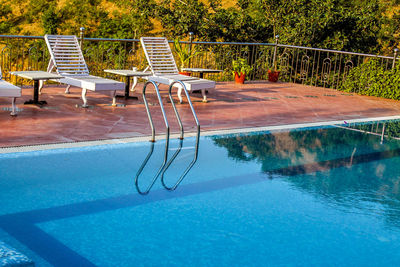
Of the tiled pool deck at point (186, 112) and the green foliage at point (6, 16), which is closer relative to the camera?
the tiled pool deck at point (186, 112)

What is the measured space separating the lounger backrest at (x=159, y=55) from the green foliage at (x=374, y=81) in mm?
4734

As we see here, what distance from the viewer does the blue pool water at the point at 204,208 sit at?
364cm

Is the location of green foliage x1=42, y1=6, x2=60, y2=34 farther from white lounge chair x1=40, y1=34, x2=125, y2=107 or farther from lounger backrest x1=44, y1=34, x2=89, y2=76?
lounger backrest x1=44, y1=34, x2=89, y2=76

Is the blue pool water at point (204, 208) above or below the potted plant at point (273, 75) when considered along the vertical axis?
below

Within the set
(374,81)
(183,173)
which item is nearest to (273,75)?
(374,81)

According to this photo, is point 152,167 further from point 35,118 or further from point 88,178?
point 35,118

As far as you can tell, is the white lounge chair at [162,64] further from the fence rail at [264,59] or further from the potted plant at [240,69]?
the potted plant at [240,69]

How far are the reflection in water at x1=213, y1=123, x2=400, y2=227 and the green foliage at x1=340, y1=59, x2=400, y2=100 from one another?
13.2 feet

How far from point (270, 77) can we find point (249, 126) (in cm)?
619

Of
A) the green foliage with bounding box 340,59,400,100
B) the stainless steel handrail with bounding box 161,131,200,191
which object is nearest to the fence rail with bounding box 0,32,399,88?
the green foliage with bounding box 340,59,400,100

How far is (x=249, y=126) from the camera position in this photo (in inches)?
307

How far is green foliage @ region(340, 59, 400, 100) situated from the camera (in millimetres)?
11930

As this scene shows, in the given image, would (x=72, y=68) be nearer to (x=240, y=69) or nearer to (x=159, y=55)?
(x=159, y=55)

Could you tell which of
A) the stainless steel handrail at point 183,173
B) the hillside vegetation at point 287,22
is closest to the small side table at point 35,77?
the stainless steel handrail at point 183,173
